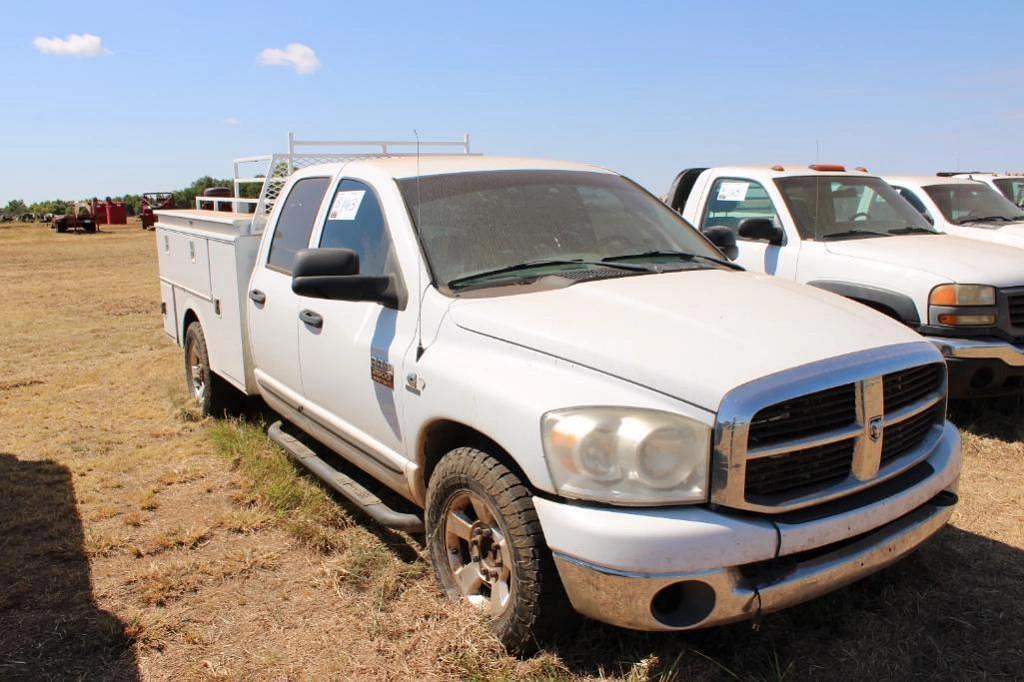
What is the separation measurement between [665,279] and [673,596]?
1326mm

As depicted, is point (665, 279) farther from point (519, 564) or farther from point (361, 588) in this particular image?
point (361, 588)

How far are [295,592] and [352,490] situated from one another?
1.66ft

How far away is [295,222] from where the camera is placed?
15.5 ft

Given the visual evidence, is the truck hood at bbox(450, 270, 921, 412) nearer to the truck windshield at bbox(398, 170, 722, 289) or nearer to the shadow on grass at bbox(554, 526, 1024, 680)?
the truck windshield at bbox(398, 170, 722, 289)

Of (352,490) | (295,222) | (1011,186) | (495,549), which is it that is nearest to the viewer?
(495,549)

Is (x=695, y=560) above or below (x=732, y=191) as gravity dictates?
below

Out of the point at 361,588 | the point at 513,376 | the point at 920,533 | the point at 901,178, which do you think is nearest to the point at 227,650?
the point at 361,588

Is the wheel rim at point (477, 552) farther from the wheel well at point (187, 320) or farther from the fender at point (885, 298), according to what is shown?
the wheel well at point (187, 320)

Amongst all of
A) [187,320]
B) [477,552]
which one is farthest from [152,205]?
[477,552]

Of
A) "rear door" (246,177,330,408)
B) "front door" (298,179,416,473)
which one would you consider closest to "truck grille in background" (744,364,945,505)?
"front door" (298,179,416,473)

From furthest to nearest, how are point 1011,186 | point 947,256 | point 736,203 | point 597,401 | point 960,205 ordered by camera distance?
point 1011,186
point 960,205
point 736,203
point 947,256
point 597,401

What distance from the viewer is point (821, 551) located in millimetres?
2676

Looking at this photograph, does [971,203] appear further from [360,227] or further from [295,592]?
[295,592]

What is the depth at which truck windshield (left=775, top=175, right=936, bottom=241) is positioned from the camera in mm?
6613
